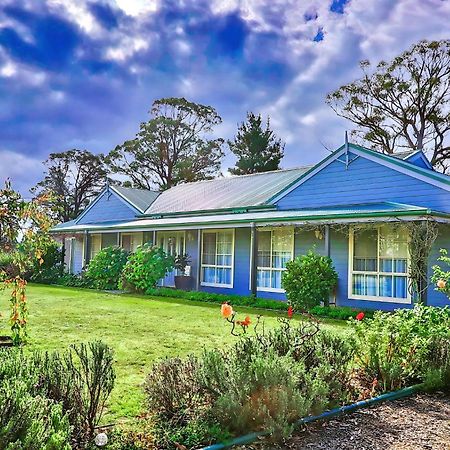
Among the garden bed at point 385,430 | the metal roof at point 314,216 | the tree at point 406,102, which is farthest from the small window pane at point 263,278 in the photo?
the tree at point 406,102

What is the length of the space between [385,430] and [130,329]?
20.0 feet

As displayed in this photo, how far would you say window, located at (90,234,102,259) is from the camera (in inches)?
994

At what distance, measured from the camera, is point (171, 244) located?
69.5 feet

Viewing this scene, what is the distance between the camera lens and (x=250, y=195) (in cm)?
1988

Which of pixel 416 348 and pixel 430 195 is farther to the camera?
pixel 430 195

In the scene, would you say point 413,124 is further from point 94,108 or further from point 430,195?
point 94,108

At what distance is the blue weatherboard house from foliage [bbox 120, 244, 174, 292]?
1.21 m

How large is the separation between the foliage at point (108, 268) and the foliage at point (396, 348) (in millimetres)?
14907

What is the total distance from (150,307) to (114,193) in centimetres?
1392

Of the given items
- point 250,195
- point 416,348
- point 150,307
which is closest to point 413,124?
point 250,195

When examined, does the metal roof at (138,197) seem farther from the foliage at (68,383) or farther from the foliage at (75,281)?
the foliage at (68,383)

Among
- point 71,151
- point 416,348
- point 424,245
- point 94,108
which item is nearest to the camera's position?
point 416,348

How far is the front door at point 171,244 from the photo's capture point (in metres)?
20.3

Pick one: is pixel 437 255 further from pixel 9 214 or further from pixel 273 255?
pixel 9 214
